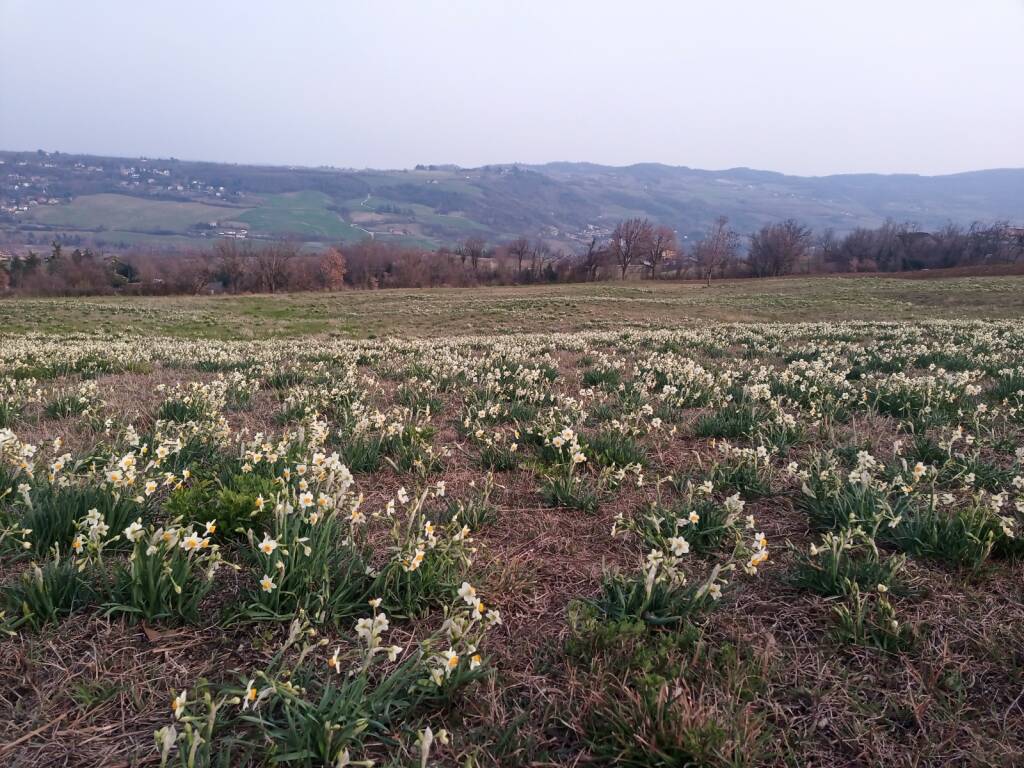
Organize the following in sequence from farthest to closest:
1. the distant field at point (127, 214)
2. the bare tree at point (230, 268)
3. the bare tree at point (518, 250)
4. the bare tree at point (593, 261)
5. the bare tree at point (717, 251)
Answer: the distant field at point (127, 214) < the bare tree at point (518, 250) < the bare tree at point (593, 261) < the bare tree at point (717, 251) < the bare tree at point (230, 268)

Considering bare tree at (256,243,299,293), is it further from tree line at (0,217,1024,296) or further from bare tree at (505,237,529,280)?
bare tree at (505,237,529,280)

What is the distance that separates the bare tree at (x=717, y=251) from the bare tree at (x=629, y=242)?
826cm

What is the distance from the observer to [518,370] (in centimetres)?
817

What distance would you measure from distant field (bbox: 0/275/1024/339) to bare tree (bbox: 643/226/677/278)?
106 feet

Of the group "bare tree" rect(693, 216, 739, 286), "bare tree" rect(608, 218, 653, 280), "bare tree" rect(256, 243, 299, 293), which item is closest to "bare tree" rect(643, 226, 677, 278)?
"bare tree" rect(608, 218, 653, 280)

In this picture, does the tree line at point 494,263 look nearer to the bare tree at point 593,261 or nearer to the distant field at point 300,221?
the bare tree at point 593,261

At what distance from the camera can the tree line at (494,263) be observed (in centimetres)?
6575

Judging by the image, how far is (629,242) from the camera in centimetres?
8762

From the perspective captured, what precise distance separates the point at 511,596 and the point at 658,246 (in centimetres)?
8763

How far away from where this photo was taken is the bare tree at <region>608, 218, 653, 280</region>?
86.8 m

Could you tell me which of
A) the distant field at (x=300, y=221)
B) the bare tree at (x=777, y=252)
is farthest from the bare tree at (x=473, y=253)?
the distant field at (x=300, y=221)

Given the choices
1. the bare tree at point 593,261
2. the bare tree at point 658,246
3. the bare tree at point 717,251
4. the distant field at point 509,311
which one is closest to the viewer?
the distant field at point 509,311

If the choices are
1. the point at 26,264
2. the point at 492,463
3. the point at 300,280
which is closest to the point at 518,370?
the point at 492,463

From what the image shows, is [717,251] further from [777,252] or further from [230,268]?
[230,268]
